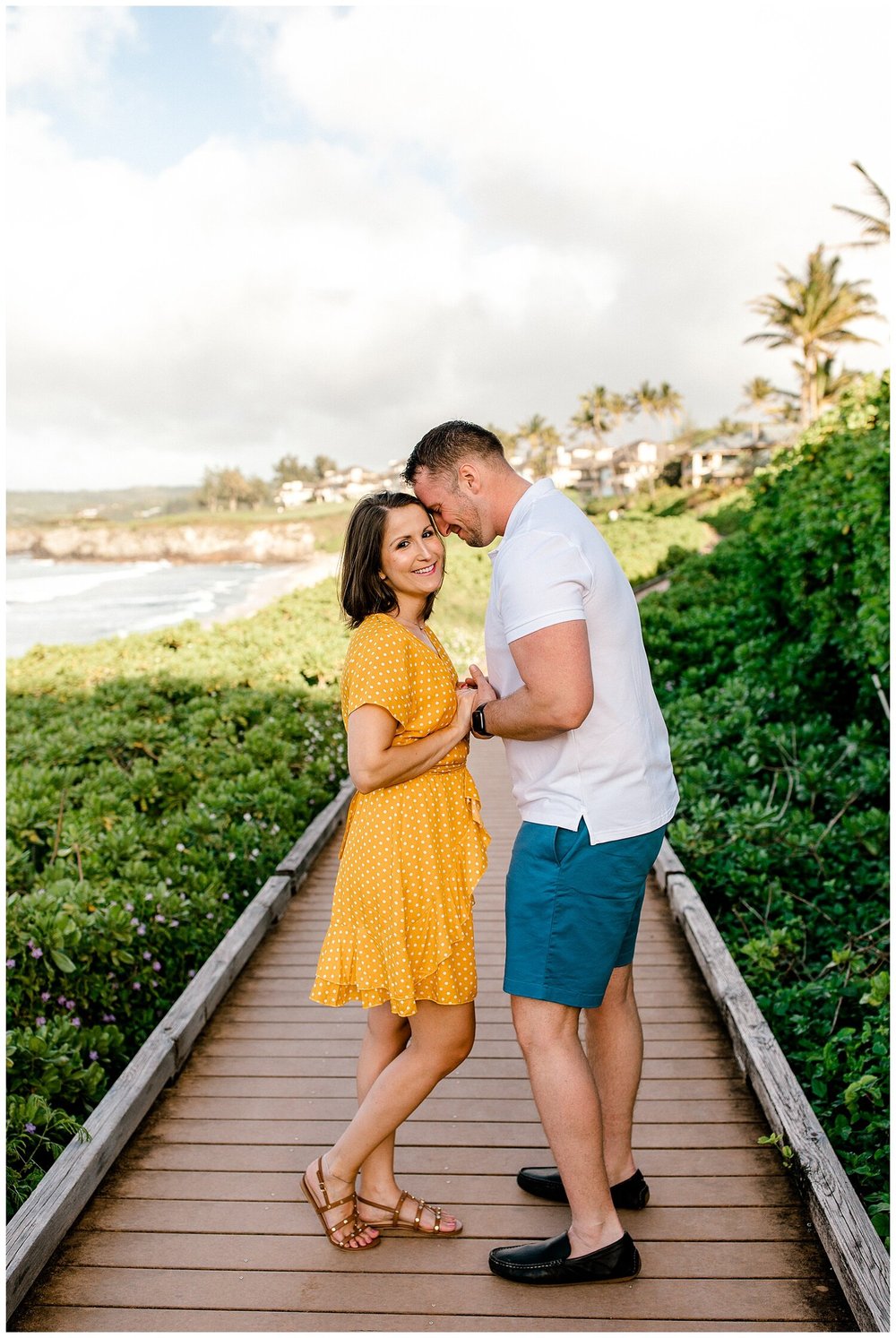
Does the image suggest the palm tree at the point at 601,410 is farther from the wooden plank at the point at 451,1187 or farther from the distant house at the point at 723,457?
the wooden plank at the point at 451,1187

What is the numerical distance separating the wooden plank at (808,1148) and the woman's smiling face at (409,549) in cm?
193

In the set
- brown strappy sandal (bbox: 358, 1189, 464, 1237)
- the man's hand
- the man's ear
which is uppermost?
→ the man's ear

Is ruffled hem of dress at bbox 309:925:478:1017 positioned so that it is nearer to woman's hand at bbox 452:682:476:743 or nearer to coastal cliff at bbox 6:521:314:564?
woman's hand at bbox 452:682:476:743

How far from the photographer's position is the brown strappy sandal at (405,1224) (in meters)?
2.79

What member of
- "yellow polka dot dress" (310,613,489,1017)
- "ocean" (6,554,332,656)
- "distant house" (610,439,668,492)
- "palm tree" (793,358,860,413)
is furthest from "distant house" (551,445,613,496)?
"yellow polka dot dress" (310,613,489,1017)

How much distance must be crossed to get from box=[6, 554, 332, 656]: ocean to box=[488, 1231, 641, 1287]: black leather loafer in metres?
26.2

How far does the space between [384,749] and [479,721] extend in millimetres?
267

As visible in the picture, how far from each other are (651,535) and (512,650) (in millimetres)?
32488

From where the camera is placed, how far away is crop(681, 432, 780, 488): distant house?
6381cm

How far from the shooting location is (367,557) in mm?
2654

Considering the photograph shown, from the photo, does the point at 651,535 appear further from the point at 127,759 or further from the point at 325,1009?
the point at 325,1009

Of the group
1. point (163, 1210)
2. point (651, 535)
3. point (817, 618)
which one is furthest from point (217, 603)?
point (163, 1210)

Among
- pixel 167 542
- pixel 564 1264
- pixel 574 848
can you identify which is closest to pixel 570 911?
pixel 574 848

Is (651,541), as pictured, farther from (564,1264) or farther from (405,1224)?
(564,1264)
